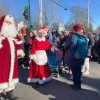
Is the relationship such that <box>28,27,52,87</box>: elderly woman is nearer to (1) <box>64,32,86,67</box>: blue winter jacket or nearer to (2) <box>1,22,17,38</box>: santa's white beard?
(1) <box>64,32,86,67</box>: blue winter jacket

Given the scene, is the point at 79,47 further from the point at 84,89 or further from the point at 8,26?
the point at 8,26

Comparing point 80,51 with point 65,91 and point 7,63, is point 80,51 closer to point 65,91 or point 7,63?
point 65,91

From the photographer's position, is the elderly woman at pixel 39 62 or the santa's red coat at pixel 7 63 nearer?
the santa's red coat at pixel 7 63

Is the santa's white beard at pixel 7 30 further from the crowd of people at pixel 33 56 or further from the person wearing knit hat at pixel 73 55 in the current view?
the person wearing knit hat at pixel 73 55

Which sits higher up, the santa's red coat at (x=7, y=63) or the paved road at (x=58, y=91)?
the santa's red coat at (x=7, y=63)

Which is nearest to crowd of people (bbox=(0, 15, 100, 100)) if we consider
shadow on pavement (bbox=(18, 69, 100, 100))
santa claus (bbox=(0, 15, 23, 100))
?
santa claus (bbox=(0, 15, 23, 100))

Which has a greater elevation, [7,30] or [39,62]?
[7,30]

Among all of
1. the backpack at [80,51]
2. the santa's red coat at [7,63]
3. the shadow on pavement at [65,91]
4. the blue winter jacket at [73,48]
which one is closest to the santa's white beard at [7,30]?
the santa's red coat at [7,63]

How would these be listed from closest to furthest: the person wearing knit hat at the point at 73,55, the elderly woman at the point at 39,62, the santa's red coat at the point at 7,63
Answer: the santa's red coat at the point at 7,63, the person wearing knit hat at the point at 73,55, the elderly woman at the point at 39,62

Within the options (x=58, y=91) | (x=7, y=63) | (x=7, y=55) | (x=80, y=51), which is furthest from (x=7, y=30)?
(x=58, y=91)

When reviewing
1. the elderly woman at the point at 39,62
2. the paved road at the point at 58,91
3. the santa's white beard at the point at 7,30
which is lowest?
the paved road at the point at 58,91

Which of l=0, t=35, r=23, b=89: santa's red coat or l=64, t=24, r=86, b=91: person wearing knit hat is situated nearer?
l=0, t=35, r=23, b=89: santa's red coat

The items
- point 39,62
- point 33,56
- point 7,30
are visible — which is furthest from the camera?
point 39,62

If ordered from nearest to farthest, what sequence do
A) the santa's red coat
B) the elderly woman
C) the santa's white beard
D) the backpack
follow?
the santa's red coat
the santa's white beard
the backpack
the elderly woman
